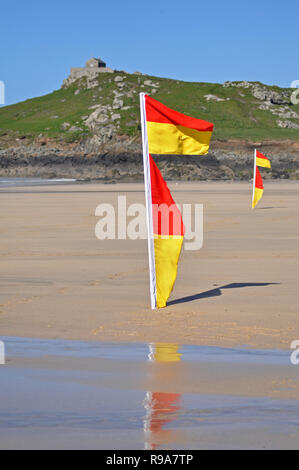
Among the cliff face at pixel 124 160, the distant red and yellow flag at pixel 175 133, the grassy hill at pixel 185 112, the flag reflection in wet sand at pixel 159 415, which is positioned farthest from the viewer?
the grassy hill at pixel 185 112

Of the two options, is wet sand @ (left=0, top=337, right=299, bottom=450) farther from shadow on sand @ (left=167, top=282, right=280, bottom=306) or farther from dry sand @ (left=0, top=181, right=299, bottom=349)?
shadow on sand @ (left=167, top=282, right=280, bottom=306)

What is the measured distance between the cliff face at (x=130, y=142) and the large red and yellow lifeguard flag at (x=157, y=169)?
74.5 metres

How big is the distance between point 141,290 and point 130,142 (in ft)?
401

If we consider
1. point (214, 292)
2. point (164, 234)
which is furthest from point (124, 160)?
point (164, 234)

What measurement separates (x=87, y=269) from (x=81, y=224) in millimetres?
9932

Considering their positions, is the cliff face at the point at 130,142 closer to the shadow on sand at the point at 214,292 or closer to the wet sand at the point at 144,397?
the shadow on sand at the point at 214,292

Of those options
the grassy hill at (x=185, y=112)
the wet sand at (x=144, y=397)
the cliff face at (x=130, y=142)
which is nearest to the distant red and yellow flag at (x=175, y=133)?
the wet sand at (x=144, y=397)

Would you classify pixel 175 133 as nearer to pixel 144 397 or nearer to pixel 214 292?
pixel 214 292

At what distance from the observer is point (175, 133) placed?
9.20 m

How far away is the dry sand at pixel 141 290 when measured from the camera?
8.54 metres

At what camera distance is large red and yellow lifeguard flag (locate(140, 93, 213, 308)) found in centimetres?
916

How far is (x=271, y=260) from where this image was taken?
14414mm

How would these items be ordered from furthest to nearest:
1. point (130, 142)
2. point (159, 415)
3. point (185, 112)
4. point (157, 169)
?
point (185, 112) < point (130, 142) < point (157, 169) < point (159, 415)

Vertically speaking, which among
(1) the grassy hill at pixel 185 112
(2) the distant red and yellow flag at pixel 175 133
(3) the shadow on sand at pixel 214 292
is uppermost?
(1) the grassy hill at pixel 185 112
